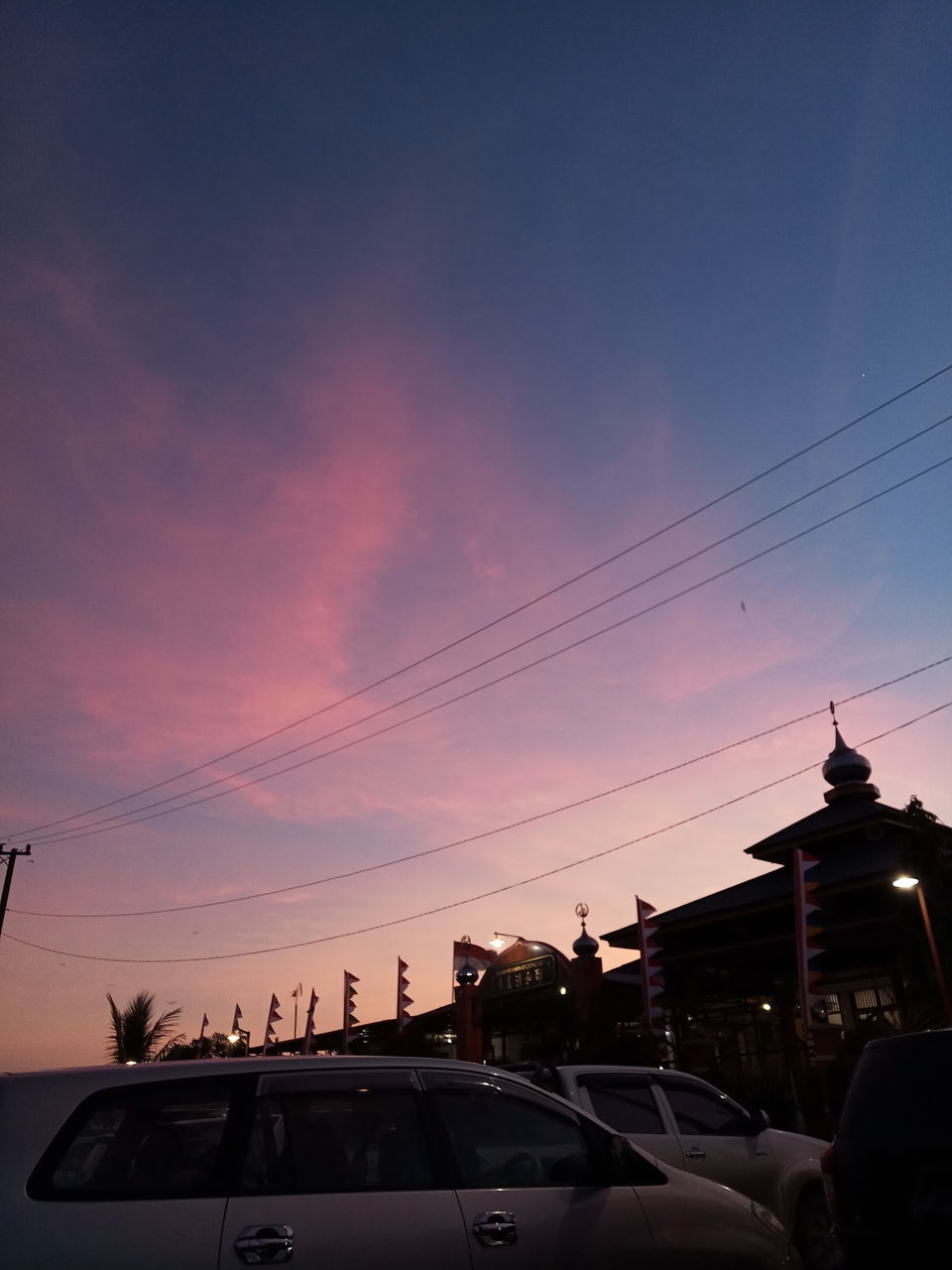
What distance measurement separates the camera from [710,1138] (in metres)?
7.89

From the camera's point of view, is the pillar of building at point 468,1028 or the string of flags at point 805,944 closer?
the string of flags at point 805,944

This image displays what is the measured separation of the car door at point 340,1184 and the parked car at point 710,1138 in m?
3.81

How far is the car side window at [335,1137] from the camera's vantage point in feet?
12.6

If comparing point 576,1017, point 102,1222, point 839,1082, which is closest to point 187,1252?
point 102,1222

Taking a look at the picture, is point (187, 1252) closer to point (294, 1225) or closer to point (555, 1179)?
point (294, 1225)

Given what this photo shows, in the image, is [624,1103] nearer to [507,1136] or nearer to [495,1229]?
[507,1136]

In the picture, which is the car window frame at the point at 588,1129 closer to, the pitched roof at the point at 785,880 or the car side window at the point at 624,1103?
the car side window at the point at 624,1103

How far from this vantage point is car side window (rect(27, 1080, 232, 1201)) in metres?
3.49

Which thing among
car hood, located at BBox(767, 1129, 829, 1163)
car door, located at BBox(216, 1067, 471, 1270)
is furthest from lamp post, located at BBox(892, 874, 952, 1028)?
car door, located at BBox(216, 1067, 471, 1270)

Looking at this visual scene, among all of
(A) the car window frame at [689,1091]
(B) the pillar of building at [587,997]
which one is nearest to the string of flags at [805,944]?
(B) the pillar of building at [587,997]

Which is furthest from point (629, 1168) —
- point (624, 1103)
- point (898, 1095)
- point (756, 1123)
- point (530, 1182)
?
point (756, 1123)

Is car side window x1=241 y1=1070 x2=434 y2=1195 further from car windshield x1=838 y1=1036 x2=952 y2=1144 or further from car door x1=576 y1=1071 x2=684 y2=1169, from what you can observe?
car door x1=576 y1=1071 x2=684 y2=1169

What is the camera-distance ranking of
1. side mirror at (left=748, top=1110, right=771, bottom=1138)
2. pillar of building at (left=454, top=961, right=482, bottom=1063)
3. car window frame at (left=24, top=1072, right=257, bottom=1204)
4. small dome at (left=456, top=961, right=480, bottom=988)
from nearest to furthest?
car window frame at (left=24, top=1072, right=257, bottom=1204), side mirror at (left=748, top=1110, right=771, bottom=1138), pillar of building at (left=454, top=961, right=482, bottom=1063), small dome at (left=456, top=961, right=480, bottom=988)

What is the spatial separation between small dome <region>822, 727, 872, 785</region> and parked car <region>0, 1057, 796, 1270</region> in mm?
23748
